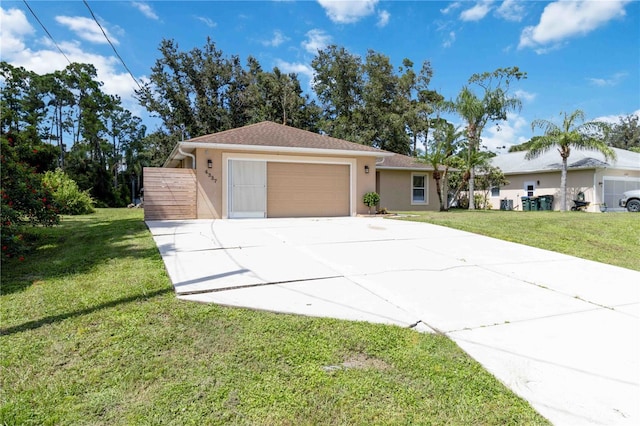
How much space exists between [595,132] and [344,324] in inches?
831

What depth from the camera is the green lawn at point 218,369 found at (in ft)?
6.91

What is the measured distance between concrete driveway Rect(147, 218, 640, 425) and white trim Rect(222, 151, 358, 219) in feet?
15.1

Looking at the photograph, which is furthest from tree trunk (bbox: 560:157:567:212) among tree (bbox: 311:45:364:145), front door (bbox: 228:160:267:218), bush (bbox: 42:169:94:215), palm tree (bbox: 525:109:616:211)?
bush (bbox: 42:169:94:215)

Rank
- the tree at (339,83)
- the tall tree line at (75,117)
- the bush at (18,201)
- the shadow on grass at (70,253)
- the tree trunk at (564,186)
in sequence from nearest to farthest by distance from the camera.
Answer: the shadow on grass at (70,253) < the bush at (18,201) < the tree trunk at (564,186) < the tall tree line at (75,117) < the tree at (339,83)

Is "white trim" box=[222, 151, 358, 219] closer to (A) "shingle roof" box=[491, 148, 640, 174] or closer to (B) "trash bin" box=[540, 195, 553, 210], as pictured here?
(B) "trash bin" box=[540, 195, 553, 210]

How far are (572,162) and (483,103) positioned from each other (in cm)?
617

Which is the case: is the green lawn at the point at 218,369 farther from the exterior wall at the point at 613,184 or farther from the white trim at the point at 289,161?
the exterior wall at the point at 613,184

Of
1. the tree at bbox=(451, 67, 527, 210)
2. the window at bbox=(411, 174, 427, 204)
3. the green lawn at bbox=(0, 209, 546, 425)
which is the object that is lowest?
the green lawn at bbox=(0, 209, 546, 425)

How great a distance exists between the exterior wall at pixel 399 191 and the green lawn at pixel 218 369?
1568 centimetres

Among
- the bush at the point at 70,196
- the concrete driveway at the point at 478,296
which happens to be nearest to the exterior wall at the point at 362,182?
the concrete driveway at the point at 478,296

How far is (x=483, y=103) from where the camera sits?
20812mm

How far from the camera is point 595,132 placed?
18.4m

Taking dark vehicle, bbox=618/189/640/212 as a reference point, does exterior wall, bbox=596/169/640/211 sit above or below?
above

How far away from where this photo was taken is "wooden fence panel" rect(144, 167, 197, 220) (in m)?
11.6
